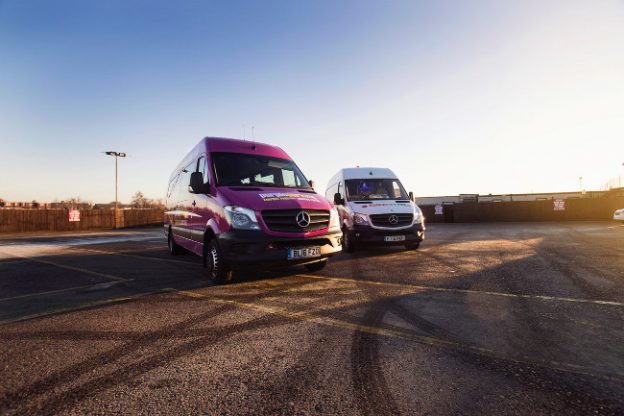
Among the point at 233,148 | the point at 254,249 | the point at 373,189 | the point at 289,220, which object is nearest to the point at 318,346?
the point at 254,249

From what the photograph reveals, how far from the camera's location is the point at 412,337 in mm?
2703

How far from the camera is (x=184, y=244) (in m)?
7.02

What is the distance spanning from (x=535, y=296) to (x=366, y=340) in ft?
8.85

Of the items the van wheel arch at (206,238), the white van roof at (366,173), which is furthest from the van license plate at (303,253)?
the white van roof at (366,173)

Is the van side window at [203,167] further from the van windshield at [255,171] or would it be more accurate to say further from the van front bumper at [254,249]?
the van front bumper at [254,249]

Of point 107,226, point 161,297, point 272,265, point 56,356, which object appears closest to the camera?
point 56,356

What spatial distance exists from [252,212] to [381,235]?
398 cm

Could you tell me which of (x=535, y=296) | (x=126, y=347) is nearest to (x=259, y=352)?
(x=126, y=347)

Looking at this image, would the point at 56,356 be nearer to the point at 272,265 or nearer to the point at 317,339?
the point at 317,339

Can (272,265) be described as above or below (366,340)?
above

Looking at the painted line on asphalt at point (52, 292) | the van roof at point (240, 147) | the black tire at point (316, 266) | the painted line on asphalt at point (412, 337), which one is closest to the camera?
the painted line on asphalt at point (412, 337)

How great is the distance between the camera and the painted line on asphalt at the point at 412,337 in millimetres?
2104

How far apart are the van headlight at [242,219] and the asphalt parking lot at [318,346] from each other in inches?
36.6

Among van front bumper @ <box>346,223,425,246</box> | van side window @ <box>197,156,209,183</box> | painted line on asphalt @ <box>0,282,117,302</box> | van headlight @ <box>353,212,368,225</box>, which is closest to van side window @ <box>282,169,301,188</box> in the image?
van side window @ <box>197,156,209,183</box>
